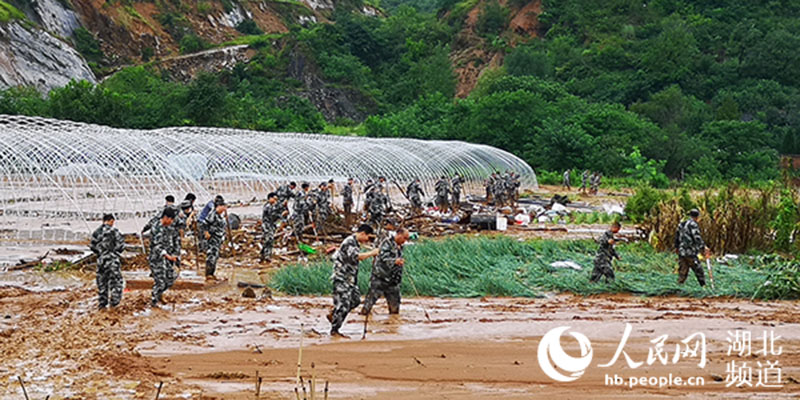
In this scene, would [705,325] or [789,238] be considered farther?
[789,238]

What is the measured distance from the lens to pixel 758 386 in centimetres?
778

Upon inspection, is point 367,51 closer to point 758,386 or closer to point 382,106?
point 382,106

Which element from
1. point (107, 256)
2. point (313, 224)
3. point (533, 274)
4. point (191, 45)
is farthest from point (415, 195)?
point (191, 45)

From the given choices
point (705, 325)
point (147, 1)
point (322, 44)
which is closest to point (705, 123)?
point (322, 44)

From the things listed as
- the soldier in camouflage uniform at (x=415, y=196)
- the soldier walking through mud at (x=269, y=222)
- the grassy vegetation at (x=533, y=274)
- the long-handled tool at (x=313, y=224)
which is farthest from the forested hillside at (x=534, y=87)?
the grassy vegetation at (x=533, y=274)

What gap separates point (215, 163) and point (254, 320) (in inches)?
646

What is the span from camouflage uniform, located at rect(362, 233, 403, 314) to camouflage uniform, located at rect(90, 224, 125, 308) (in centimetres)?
405

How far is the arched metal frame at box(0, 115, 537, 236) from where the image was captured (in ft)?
73.2

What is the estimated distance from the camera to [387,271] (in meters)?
11.2

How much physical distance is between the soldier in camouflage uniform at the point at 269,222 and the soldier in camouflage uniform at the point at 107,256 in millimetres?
5758

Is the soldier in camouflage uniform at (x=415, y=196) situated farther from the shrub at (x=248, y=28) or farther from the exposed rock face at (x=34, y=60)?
the shrub at (x=248, y=28)

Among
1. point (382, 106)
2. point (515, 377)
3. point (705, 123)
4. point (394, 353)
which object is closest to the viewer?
point (515, 377)

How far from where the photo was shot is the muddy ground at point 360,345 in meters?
8.02

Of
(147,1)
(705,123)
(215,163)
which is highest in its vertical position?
(147,1)
